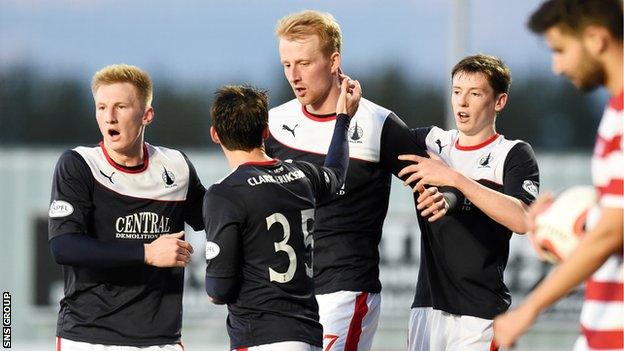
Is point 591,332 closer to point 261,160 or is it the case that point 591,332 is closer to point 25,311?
point 261,160

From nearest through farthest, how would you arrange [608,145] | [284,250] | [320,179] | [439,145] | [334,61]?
[608,145]
[284,250]
[320,179]
[334,61]
[439,145]

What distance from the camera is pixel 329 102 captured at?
6602 mm

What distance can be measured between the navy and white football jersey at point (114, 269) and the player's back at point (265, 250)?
28.0 inches

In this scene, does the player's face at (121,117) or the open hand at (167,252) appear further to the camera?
→ the player's face at (121,117)

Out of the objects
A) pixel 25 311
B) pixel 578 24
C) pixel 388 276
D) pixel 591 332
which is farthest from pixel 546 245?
pixel 25 311

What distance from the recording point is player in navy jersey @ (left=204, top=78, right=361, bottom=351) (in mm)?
5266

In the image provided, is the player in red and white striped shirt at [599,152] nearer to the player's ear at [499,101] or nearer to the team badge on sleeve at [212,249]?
the team badge on sleeve at [212,249]

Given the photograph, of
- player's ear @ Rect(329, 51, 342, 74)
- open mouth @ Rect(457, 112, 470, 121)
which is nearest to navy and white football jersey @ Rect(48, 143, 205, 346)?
player's ear @ Rect(329, 51, 342, 74)

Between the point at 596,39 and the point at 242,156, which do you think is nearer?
the point at 596,39

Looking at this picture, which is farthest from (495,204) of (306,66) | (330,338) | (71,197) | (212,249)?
(71,197)

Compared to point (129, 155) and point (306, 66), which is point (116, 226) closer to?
point (129, 155)

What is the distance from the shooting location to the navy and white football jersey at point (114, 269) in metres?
5.96

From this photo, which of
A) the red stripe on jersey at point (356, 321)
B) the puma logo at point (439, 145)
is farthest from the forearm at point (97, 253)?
the puma logo at point (439, 145)

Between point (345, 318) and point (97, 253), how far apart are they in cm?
139
